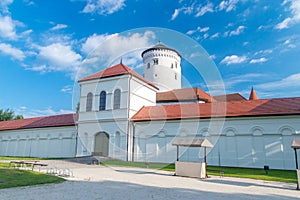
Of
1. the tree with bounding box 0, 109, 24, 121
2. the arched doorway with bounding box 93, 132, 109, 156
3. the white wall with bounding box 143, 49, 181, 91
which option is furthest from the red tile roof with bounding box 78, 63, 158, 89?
the tree with bounding box 0, 109, 24, 121

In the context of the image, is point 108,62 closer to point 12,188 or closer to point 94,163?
point 94,163

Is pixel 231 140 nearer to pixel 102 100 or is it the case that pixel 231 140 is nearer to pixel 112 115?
pixel 112 115

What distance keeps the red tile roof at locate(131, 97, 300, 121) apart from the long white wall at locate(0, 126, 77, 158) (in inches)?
371

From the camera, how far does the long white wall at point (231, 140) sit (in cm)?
1809

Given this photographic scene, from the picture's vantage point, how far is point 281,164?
17.8 meters

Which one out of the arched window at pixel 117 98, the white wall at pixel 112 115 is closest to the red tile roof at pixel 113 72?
the white wall at pixel 112 115

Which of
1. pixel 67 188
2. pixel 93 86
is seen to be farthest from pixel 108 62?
pixel 67 188

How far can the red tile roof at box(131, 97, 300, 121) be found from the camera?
18766 mm

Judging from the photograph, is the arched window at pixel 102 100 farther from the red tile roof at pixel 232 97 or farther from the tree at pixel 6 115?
the tree at pixel 6 115

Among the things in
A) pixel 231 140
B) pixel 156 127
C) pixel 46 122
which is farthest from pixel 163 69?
pixel 231 140

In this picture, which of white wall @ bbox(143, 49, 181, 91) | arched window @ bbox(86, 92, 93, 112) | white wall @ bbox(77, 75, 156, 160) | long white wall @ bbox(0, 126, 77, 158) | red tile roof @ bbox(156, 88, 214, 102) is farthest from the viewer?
white wall @ bbox(143, 49, 181, 91)

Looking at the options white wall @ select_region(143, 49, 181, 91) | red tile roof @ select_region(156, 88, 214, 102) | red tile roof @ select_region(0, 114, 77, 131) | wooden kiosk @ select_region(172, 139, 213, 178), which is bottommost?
wooden kiosk @ select_region(172, 139, 213, 178)

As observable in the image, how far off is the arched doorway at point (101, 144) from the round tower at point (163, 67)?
14.4 m

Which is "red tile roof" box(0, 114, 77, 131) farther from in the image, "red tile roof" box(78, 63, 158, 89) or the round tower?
the round tower
